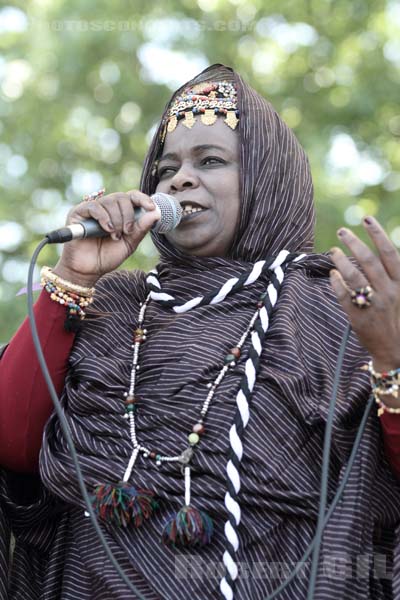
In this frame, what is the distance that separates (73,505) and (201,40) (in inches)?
198

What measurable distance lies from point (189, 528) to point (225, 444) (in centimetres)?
21

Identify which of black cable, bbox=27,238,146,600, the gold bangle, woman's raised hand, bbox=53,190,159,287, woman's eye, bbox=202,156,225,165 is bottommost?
black cable, bbox=27,238,146,600

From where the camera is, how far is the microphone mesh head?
2289 mm

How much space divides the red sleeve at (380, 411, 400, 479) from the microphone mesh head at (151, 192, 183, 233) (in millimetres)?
760

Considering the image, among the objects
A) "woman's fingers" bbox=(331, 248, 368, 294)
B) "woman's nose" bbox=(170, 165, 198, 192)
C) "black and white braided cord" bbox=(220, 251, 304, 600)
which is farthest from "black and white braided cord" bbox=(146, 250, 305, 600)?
"woman's fingers" bbox=(331, 248, 368, 294)

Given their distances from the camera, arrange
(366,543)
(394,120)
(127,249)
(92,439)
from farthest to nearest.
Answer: (394,120)
(127,249)
(92,439)
(366,543)

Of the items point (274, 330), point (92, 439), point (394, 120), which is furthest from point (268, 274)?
point (394, 120)

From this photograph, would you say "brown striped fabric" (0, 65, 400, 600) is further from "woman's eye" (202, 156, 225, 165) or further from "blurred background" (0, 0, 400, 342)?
"blurred background" (0, 0, 400, 342)

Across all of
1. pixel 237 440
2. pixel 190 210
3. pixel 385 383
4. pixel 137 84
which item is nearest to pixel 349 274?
pixel 385 383

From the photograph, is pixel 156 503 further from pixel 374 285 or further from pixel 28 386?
pixel 374 285

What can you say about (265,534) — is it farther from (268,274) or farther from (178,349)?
(268,274)

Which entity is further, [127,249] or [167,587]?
[127,249]

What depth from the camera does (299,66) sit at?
6.89 meters

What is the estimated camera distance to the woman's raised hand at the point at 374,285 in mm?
1682
